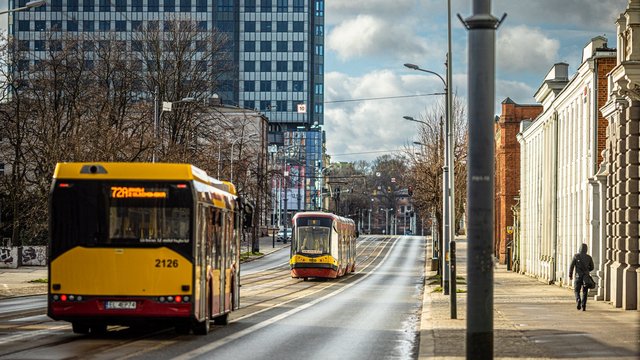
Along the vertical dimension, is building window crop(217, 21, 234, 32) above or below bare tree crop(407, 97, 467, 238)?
above

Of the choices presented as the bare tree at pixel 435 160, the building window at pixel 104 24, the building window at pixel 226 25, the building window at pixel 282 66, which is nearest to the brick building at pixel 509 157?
the bare tree at pixel 435 160

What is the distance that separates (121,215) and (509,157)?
2633 inches

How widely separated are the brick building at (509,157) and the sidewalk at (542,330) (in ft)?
149

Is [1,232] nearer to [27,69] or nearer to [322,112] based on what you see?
[27,69]

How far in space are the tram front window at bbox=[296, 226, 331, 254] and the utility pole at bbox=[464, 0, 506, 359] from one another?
45993 millimetres

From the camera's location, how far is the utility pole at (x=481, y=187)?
1133 cm

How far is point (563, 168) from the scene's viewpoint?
52.5 metres

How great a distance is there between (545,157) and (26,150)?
27.1 meters

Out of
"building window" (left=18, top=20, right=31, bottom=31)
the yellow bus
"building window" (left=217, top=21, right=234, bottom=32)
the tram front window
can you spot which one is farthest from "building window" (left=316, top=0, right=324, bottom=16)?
the yellow bus

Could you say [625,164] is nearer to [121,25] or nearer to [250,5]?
[121,25]

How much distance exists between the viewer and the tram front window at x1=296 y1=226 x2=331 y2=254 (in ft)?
188

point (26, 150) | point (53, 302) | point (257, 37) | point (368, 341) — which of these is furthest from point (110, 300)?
point (257, 37)

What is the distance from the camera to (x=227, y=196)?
2373cm

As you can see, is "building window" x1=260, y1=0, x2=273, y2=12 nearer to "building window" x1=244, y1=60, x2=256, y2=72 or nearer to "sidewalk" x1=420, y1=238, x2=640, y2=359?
"building window" x1=244, y1=60, x2=256, y2=72
